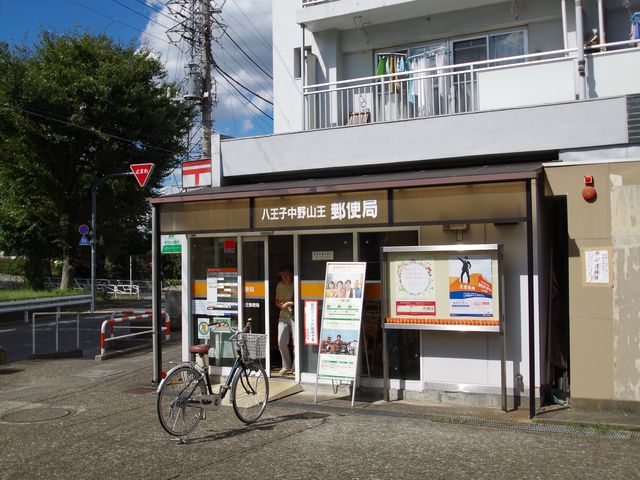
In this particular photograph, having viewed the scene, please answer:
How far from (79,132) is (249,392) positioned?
2397 cm

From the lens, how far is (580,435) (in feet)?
22.1

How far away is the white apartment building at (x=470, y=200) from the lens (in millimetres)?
7586

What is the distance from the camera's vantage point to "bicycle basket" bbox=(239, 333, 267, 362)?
7.35 m

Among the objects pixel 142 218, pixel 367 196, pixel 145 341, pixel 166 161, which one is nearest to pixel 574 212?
pixel 367 196

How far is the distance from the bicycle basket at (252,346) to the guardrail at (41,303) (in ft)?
56.1

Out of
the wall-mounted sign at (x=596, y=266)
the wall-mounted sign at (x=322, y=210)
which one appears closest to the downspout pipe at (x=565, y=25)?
the wall-mounted sign at (x=596, y=266)

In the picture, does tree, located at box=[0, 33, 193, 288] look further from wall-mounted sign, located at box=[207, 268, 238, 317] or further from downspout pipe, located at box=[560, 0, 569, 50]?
downspout pipe, located at box=[560, 0, 569, 50]

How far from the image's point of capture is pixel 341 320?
27.9 feet

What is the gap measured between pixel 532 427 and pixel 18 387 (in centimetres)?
826

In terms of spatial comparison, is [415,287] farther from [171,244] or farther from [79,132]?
[79,132]

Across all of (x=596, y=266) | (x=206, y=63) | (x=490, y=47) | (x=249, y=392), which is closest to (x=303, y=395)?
(x=249, y=392)

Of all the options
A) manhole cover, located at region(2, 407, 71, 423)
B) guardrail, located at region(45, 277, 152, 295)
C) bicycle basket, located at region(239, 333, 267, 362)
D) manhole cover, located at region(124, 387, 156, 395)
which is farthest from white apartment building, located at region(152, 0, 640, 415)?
guardrail, located at region(45, 277, 152, 295)

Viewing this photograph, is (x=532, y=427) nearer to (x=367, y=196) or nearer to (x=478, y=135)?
(x=367, y=196)

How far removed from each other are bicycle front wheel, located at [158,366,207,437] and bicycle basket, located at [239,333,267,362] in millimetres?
669
